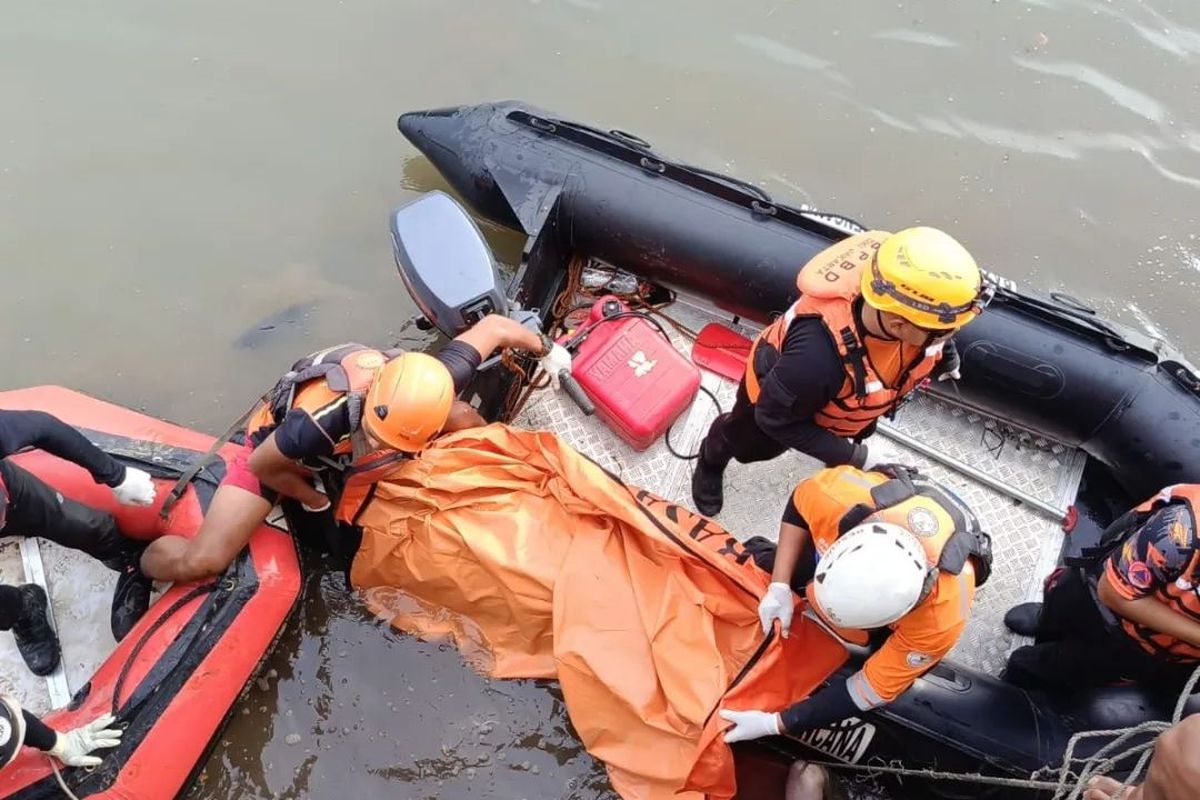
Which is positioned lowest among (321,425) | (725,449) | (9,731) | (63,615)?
(63,615)

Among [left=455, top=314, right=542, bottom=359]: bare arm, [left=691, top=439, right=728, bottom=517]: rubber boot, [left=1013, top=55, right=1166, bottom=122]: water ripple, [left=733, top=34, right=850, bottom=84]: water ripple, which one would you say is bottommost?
[left=691, top=439, right=728, bottom=517]: rubber boot

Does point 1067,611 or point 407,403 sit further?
point 1067,611

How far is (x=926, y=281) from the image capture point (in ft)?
7.27

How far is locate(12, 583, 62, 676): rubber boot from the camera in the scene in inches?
115

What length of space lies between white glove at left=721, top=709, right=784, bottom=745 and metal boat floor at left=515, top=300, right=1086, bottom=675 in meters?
0.92

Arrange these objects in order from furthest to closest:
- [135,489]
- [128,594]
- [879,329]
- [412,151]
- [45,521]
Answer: [412,151] < [128,594] < [135,489] < [45,521] < [879,329]

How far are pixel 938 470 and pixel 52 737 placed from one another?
127 inches

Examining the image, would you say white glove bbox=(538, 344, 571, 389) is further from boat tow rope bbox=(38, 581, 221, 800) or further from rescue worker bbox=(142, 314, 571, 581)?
boat tow rope bbox=(38, 581, 221, 800)

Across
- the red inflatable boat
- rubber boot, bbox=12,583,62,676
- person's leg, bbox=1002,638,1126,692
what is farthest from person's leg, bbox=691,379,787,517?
rubber boot, bbox=12,583,62,676

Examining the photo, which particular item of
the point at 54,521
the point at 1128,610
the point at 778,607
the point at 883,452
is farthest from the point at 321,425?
the point at 1128,610

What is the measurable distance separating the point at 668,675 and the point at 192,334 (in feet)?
9.32

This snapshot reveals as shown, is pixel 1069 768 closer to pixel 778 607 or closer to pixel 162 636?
pixel 778 607

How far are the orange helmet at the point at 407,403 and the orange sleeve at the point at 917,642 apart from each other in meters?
1.44

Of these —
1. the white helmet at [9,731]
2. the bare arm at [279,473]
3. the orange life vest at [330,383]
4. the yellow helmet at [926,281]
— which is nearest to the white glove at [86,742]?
the white helmet at [9,731]
